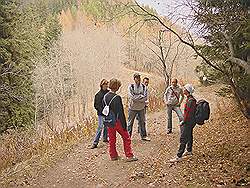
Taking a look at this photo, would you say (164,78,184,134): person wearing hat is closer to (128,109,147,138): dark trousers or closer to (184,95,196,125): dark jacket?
(128,109,147,138): dark trousers

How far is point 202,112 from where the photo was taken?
719cm

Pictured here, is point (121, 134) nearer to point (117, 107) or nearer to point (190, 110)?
point (117, 107)

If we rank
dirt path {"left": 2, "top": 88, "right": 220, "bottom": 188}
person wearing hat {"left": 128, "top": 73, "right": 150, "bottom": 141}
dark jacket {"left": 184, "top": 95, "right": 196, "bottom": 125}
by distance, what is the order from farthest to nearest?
person wearing hat {"left": 128, "top": 73, "right": 150, "bottom": 141} < dark jacket {"left": 184, "top": 95, "right": 196, "bottom": 125} < dirt path {"left": 2, "top": 88, "right": 220, "bottom": 188}

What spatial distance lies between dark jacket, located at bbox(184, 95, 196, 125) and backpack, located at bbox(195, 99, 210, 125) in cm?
8

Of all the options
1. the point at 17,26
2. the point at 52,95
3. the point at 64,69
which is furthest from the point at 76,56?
the point at 17,26

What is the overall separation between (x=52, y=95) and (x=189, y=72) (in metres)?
16.5

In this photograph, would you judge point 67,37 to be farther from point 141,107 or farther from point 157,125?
point 141,107

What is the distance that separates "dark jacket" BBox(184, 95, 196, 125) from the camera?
730cm

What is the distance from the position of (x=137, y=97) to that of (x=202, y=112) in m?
2.29

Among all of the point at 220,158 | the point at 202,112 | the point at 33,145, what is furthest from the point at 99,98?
the point at 33,145

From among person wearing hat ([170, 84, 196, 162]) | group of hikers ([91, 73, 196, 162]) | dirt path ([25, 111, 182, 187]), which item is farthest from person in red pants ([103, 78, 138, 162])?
person wearing hat ([170, 84, 196, 162])

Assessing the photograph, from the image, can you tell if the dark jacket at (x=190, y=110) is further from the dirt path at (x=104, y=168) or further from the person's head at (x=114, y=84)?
the person's head at (x=114, y=84)

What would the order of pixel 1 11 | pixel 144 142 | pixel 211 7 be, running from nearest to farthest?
pixel 211 7, pixel 144 142, pixel 1 11

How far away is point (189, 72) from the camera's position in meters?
36.1
